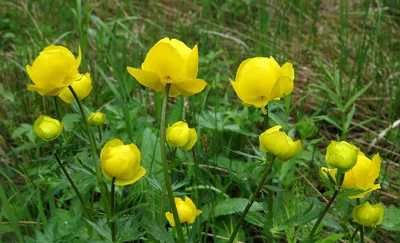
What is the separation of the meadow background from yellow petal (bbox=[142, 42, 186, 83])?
14 centimetres

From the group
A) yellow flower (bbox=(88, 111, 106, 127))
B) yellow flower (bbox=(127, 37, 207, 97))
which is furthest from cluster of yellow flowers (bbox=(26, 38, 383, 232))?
yellow flower (bbox=(88, 111, 106, 127))

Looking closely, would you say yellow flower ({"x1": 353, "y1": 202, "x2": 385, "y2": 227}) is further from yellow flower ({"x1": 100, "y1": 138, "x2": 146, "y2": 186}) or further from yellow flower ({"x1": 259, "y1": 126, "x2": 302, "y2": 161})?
yellow flower ({"x1": 100, "y1": 138, "x2": 146, "y2": 186})

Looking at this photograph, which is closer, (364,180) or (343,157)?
(343,157)

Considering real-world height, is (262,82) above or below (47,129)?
above

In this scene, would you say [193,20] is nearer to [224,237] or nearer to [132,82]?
[132,82]

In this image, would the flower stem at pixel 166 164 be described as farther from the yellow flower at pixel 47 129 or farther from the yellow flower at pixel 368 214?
the yellow flower at pixel 368 214

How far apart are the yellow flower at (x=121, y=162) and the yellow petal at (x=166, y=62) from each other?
5.0 inches

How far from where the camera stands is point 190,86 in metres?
0.88

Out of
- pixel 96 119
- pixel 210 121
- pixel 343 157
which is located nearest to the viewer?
pixel 343 157

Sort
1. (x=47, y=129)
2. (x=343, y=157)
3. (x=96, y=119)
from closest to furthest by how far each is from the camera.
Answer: (x=343, y=157) → (x=47, y=129) → (x=96, y=119)

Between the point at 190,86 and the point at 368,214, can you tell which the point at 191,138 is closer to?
the point at 190,86

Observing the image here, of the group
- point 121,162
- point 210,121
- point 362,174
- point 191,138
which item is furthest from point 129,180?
point 210,121

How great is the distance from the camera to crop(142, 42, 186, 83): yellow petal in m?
0.85

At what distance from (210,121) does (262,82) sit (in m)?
0.70
